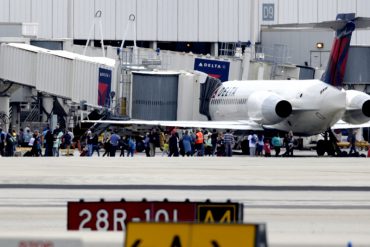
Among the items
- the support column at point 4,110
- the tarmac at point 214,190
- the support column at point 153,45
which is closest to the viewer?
the tarmac at point 214,190

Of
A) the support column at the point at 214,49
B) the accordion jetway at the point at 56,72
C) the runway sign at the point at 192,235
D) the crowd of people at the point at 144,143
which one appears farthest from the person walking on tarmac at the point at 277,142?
the runway sign at the point at 192,235

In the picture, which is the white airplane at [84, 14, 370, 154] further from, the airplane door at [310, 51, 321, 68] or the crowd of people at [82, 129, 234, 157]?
the airplane door at [310, 51, 321, 68]

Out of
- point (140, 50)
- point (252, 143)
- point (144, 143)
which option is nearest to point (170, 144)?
point (252, 143)

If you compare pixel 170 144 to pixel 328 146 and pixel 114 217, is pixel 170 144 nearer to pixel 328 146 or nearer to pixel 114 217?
pixel 328 146

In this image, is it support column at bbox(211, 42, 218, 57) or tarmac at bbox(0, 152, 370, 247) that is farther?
support column at bbox(211, 42, 218, 57)

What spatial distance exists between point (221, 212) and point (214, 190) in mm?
11113

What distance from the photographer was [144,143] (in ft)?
200

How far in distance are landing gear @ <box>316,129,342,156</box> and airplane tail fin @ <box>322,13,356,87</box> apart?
2.85 m

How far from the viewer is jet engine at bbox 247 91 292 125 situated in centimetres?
5706

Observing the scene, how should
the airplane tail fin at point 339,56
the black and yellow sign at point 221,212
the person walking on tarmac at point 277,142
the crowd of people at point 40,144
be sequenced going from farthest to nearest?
the person walking on tarmac at point 277,142 → the airplane tail fin at point 339,56 → the crowd of people at point 40,144 → the black and yellow sign at point 221,212

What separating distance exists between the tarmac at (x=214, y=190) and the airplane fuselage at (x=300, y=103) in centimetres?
1126

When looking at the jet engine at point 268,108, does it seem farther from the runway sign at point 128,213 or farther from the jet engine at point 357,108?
the runway sign at point 128,213

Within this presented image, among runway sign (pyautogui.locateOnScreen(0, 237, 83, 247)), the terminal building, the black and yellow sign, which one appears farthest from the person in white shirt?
runway sign (pyautogui.locateOnScreen(0, 237, 83, 247))

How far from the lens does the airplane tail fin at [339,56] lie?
183 ft
